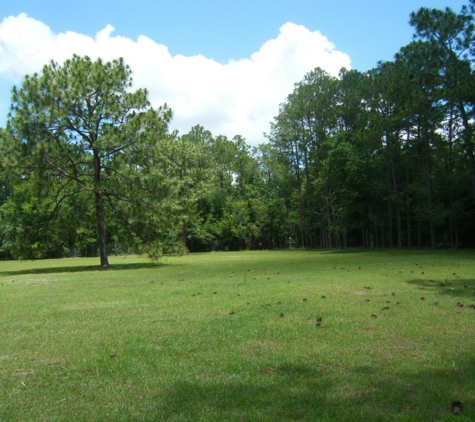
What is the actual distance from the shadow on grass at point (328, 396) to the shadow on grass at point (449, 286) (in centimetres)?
560

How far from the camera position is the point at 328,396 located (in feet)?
13.1

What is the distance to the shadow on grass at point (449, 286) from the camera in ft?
32.2

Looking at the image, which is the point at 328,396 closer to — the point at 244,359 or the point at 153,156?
the point at 244,359

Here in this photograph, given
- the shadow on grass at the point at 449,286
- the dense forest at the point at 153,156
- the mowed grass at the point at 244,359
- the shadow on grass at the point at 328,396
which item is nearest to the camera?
the shadow on grass at the point at 328,396

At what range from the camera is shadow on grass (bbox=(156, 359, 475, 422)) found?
3.61 meters

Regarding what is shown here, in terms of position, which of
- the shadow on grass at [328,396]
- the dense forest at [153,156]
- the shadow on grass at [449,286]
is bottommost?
the shadow on grass at [328,396]

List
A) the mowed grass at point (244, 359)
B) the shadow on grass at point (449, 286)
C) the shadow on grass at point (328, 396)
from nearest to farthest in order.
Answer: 1. the shadow on grass at point (328, 396)
2. the mowed grass at point (244, 359)
3. the shadow on grass at point (449, 286)

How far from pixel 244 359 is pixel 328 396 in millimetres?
1443

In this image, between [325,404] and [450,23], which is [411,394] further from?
[450,23]

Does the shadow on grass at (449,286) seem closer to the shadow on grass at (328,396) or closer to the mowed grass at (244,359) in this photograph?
the mowed grass at (244,359)

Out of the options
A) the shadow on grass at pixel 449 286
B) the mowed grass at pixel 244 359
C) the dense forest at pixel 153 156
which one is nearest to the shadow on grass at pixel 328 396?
the mowed grass at pixel 244 359

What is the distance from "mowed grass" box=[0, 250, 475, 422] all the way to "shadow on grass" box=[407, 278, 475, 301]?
0.16 m

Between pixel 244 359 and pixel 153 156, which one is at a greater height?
pixel 153 156

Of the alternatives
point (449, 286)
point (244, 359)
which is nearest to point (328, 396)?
point (244, 359)
